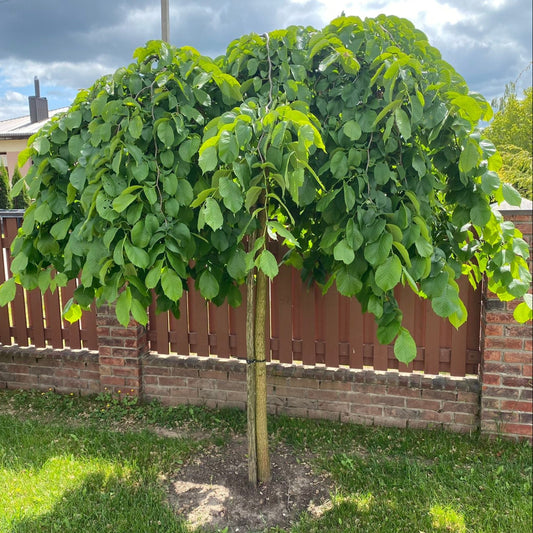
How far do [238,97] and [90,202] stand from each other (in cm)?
77

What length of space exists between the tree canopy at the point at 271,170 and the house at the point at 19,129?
21.2 m

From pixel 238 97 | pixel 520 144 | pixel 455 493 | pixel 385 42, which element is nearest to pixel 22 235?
pixel 238 97

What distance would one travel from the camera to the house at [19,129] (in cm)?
2375

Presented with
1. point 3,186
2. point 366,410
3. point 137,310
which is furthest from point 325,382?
point 3,186

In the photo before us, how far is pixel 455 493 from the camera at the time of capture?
9.08ft

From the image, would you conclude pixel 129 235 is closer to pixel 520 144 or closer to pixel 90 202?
pixel 90 202

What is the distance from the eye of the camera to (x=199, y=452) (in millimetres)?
3232

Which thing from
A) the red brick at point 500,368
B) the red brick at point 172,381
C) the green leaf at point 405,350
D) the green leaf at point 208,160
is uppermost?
the green leaf at point 208,160

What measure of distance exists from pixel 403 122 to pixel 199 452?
2412 mm

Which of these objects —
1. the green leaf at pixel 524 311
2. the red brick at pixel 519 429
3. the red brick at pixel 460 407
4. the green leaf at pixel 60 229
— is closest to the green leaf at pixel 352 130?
the green leaf at pixel 524 311

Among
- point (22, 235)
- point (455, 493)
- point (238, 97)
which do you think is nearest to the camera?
point (238, 97)

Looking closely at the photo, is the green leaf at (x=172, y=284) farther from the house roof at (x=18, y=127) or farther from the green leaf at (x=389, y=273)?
the house roof at (x=18, y=127)

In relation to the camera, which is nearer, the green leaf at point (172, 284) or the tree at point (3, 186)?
the green leaf at point (172, 284)

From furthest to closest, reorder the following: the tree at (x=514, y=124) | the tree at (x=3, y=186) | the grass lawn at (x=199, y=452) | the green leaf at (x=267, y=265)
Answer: the tree at (x=514, y=124)
the tree at (x=3, y=186)
the grass lawn at (x=199, y=452)
the green leaf at (x=267, y=265)
